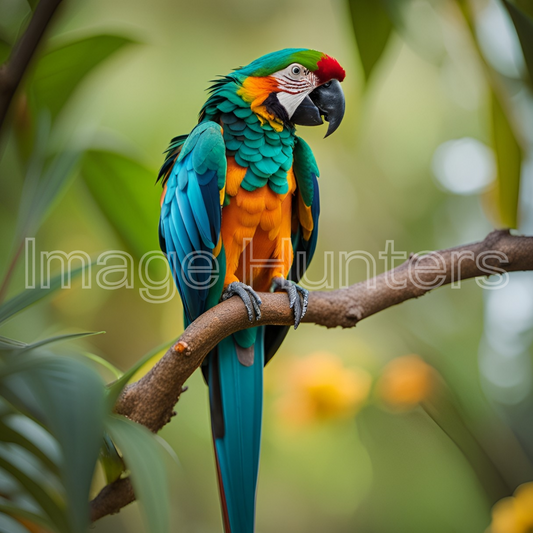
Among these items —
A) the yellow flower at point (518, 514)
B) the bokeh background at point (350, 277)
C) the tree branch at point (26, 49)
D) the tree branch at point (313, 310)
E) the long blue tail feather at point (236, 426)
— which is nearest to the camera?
the tree branch at point (26, 49)

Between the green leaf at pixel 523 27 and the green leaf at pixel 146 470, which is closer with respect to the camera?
the green leaf at pixel 146 470

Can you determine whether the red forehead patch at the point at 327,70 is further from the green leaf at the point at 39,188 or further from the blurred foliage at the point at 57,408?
the green leaf at the point at 39,188

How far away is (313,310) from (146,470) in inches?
22.5

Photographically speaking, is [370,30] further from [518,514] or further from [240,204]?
[518,514]

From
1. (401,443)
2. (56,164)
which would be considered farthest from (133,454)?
(401,443)

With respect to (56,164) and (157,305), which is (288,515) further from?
Answer: (56,164)

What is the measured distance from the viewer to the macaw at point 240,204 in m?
0.88

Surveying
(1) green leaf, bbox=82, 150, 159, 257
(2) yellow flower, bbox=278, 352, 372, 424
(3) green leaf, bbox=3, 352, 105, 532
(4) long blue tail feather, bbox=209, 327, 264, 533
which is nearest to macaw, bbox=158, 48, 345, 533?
(4) long blue tail feather, bbox=209, 327, 264, 533

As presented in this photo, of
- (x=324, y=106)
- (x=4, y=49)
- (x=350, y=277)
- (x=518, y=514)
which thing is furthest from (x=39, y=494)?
(x=350, y=277)

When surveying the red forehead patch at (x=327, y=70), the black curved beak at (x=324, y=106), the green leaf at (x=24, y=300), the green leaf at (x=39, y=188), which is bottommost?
the green leaf at (x=24, y=300)

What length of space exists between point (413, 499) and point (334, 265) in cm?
93

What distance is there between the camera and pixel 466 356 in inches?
68.9

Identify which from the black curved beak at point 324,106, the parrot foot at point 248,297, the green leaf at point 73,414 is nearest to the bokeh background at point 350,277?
the black curved beak at point 324,106

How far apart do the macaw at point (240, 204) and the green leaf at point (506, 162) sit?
286 millimetres
